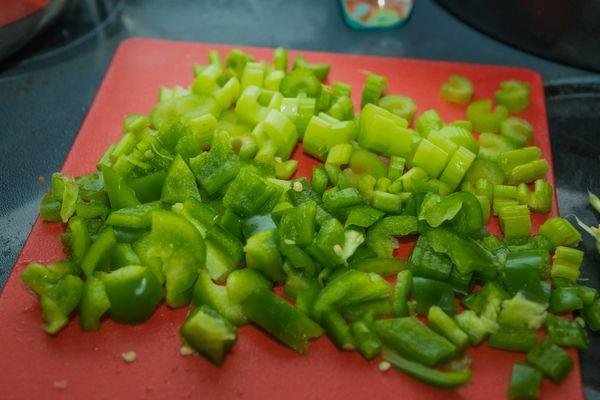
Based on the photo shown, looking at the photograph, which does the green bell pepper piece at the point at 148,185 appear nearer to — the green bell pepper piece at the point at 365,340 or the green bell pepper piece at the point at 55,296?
the green bell pepper piece at the point at 55,296

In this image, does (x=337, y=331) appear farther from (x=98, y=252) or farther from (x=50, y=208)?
(x=50, y=208)

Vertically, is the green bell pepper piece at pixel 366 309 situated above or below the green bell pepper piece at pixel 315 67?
below

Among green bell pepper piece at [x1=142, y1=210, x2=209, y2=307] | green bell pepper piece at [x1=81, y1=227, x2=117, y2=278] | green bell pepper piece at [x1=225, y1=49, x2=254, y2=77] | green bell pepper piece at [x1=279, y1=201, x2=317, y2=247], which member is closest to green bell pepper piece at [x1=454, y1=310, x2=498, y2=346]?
green bell pepper piece at [x1=279, y1=201, x2=317, y2=247]

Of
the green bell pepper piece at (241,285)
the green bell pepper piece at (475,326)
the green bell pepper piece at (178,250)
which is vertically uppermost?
the green bell pepper piece at (178,250)

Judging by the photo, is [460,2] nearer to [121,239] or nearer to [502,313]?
[502,313]

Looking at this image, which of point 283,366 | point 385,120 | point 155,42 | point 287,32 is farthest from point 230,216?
point 287,32

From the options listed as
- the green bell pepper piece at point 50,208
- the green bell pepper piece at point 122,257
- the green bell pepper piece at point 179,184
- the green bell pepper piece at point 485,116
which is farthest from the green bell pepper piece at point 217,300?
the green bell pepper piece at point 485,116
